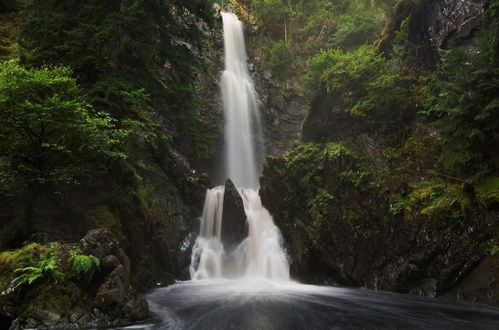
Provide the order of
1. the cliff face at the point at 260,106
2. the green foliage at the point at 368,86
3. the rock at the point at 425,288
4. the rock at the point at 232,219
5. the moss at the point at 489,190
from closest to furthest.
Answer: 1. the moss at the point at 489,190
2. the rock at the point at 425,288
3. the green foliage at the point at 368,86
4. the rock at the point at 232,219
5. the cliff face at the point at 260,106

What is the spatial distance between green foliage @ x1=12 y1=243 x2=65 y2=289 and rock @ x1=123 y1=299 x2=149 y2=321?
140 cm

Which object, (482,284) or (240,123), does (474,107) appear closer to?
(482,284)

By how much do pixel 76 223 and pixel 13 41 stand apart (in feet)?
24.6

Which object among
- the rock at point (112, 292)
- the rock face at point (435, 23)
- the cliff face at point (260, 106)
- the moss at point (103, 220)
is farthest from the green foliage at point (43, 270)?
the cliff face at point (260, 106)

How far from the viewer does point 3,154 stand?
6383 mm

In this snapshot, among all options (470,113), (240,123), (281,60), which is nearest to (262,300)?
(470,113)

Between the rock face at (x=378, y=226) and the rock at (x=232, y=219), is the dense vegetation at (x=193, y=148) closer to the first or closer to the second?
the rock face at (x=378, y=226)

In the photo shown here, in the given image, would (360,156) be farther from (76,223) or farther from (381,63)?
(76,223)

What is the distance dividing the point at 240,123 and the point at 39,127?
738 inches

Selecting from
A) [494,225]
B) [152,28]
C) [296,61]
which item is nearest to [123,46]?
[152,28]

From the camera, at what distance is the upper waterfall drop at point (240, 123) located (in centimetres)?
2381

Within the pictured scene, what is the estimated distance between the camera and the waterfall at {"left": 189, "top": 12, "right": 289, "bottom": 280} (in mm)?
14555

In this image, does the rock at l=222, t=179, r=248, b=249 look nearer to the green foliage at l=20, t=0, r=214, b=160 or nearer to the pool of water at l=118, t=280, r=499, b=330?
the pool of water at l=118, t=280, r=499, b=330

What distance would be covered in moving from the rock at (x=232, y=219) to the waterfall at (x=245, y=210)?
29 centimetres
